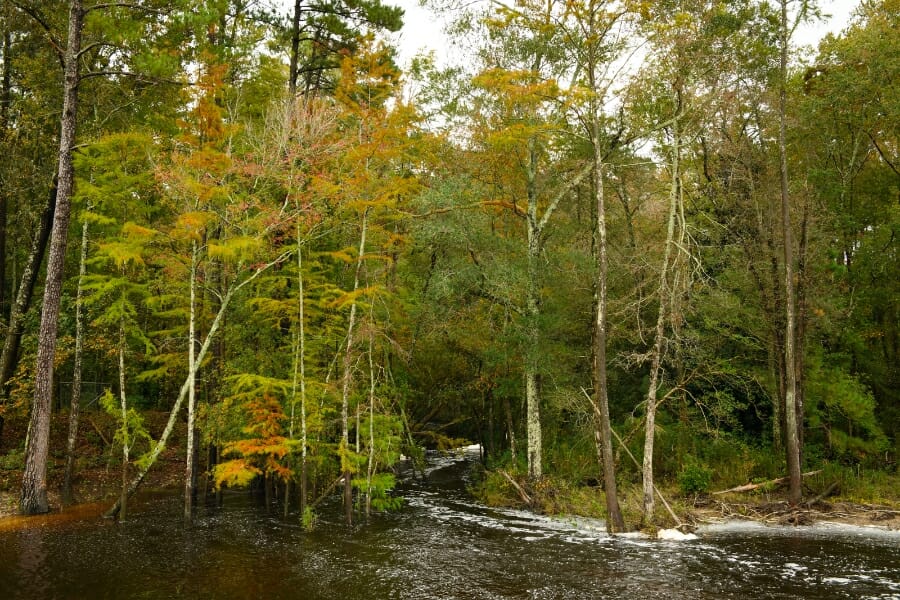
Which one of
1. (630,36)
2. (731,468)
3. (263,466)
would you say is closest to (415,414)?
(263,466)

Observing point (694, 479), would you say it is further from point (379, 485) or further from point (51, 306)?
point (51, 306)

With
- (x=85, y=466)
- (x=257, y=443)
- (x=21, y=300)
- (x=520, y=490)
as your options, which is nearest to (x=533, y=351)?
(x=520, y=490)

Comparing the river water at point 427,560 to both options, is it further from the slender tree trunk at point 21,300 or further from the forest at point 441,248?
the slender tree trunk at point 21,300

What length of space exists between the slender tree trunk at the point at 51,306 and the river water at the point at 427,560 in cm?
123

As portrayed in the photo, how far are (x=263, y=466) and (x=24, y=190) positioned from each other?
11.4 metres

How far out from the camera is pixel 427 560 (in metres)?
11.8

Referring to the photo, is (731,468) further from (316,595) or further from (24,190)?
(24,190)

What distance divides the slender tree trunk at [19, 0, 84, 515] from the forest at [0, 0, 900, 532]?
72mm

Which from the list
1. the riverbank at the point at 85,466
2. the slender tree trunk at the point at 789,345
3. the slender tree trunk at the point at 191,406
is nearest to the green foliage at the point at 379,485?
the slender tree trunk at the point at 191,406

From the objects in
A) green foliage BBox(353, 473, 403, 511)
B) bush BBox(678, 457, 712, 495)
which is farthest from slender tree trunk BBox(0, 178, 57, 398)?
bush BBox(678, 457, 712, 495)

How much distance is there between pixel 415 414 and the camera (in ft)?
90.4

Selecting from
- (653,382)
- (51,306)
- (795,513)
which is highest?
(51,306)

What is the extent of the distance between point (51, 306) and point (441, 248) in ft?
39.4

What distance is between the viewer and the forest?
15.3 m
